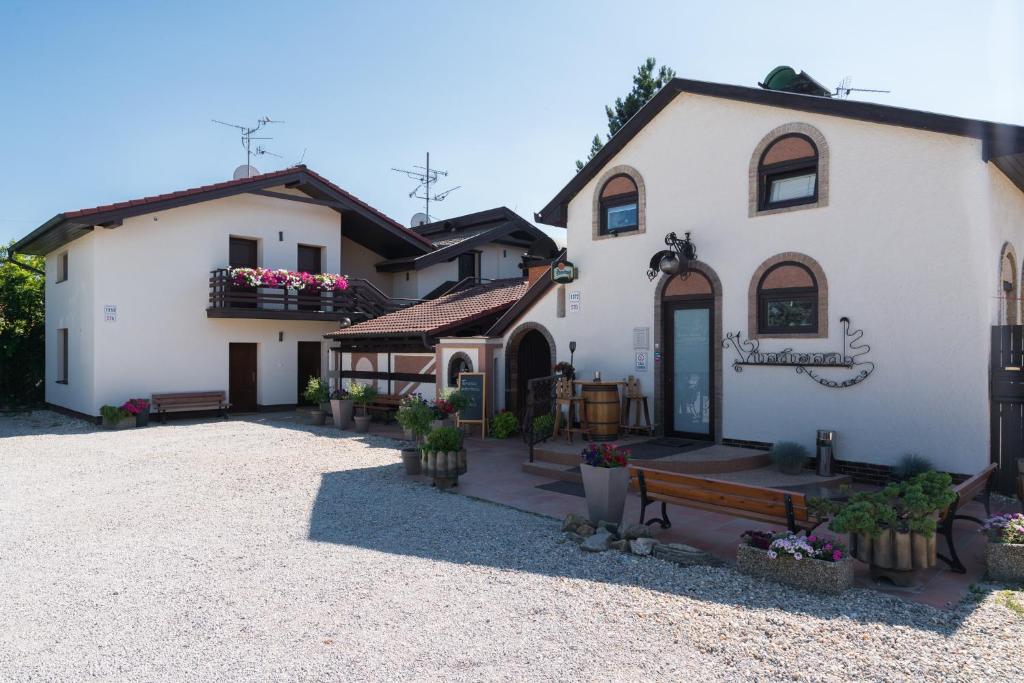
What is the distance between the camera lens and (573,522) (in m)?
6.84

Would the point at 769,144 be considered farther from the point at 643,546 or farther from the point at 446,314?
the point at 446,314

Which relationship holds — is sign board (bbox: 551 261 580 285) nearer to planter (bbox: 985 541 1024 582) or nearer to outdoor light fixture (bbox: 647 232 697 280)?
outdoor light fixture (bbox: 647 232 697 280)

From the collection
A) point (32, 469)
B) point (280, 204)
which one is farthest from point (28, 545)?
point (280, 204)

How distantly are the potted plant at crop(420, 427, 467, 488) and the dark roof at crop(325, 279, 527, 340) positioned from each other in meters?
5.59

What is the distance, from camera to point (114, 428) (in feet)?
51.5

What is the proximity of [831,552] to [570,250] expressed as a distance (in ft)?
27.5

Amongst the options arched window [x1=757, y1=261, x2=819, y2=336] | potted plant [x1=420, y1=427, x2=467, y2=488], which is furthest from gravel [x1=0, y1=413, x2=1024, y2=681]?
arched window [x1=757, y1=261, x2=819, y2=336]

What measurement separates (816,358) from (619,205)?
445 centimetres

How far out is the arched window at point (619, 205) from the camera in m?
11.7

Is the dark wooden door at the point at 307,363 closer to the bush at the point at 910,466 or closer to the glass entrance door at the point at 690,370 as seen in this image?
the glass entrance door at the point at 690,370

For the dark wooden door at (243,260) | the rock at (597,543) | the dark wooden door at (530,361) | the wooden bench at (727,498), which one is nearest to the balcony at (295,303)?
the dark wooden door at (243,260)

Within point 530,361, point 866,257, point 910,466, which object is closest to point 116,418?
point 530,361

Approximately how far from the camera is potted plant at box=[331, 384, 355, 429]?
15539 mm

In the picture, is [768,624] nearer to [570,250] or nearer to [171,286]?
[570,250]
